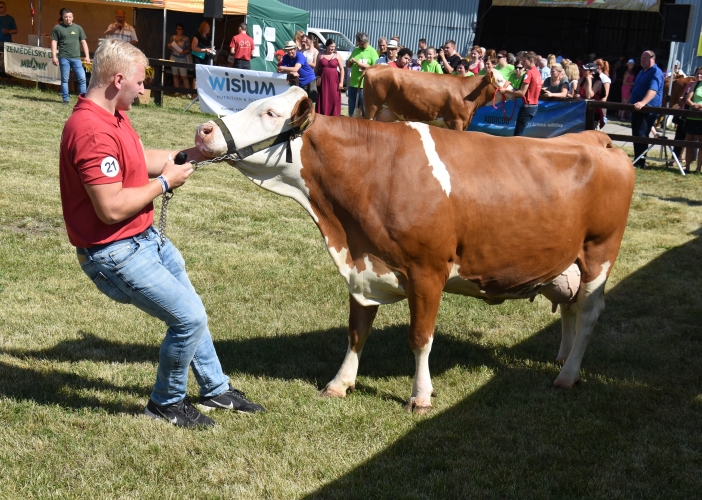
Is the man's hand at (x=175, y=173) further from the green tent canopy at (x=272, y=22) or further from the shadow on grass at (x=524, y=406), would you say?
the green tent canopy at (x=272, y=22)

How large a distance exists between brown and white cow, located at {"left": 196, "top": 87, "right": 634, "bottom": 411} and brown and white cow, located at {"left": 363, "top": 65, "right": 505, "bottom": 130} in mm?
8030

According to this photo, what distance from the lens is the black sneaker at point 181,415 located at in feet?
13.9

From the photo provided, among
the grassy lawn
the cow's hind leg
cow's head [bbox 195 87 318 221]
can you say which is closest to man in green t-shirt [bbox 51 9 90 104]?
the grassy lawn

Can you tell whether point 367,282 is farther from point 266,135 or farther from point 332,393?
point 266,135


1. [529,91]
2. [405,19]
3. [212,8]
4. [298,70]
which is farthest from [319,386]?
[405,19]

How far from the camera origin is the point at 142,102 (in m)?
18.9

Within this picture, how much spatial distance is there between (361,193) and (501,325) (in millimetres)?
2442

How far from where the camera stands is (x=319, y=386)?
497cm

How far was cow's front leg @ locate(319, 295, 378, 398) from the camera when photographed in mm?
4828

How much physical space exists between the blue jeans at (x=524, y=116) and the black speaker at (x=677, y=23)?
420 cm

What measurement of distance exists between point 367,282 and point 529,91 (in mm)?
11420

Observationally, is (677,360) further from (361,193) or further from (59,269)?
(59,269)

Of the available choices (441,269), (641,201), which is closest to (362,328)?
(441,269)

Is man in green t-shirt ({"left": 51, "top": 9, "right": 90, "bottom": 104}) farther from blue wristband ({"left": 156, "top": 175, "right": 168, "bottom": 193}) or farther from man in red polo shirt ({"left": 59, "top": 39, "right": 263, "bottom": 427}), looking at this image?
blue wristband ({"left": 156, "top": 175, "right": 168, "bottom": 193})
